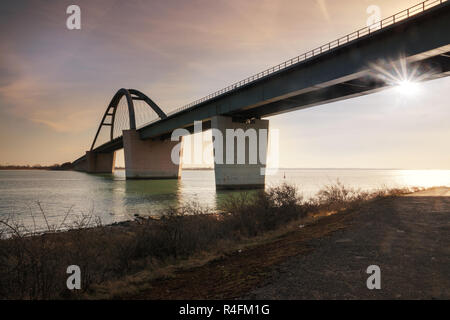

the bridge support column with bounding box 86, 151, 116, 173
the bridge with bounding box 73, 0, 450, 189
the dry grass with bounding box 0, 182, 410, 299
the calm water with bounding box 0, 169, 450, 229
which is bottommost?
the calm water with bounding box 0, 169, 450, 229

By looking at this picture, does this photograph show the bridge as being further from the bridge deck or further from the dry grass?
the dry grass

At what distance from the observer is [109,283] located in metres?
5.62

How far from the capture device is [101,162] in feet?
434

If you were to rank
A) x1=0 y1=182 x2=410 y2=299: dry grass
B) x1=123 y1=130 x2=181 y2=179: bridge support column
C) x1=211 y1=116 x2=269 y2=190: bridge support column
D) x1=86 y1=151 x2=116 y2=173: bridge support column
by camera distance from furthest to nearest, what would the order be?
x1=86 y1=151 x2=116 y2=173: bridge support column < x1=123 y1=130 x2=181 y2=179: bridge support column < x1=211 y1=116 x2=269 y2=190: bridge support column < x1=0 y1=182 x2=410 y2=299: dry grass

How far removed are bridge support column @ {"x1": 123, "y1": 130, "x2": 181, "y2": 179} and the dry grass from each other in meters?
62.9

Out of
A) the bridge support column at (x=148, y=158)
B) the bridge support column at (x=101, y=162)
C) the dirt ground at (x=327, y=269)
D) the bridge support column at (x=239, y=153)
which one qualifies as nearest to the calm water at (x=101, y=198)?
the bridge support column at (x=239, y=153)

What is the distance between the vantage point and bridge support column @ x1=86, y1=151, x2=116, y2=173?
424ft

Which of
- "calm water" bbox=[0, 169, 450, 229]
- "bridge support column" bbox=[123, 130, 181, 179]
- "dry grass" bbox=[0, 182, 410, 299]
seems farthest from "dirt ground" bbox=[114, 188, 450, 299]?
"bridge support column" bbox=[123, 130, 181, 179]

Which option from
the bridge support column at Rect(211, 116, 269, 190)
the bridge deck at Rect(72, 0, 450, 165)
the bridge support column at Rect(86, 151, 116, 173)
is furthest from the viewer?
the bridge support column at Rect(86, 151, 116, 173)

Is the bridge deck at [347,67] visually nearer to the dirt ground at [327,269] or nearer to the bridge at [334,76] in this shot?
the bridge at [334,76]

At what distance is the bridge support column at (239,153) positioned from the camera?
134ft

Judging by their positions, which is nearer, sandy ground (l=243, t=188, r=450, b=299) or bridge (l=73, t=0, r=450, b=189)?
sandy ground (l=243, t=188, r=450, b=299)
